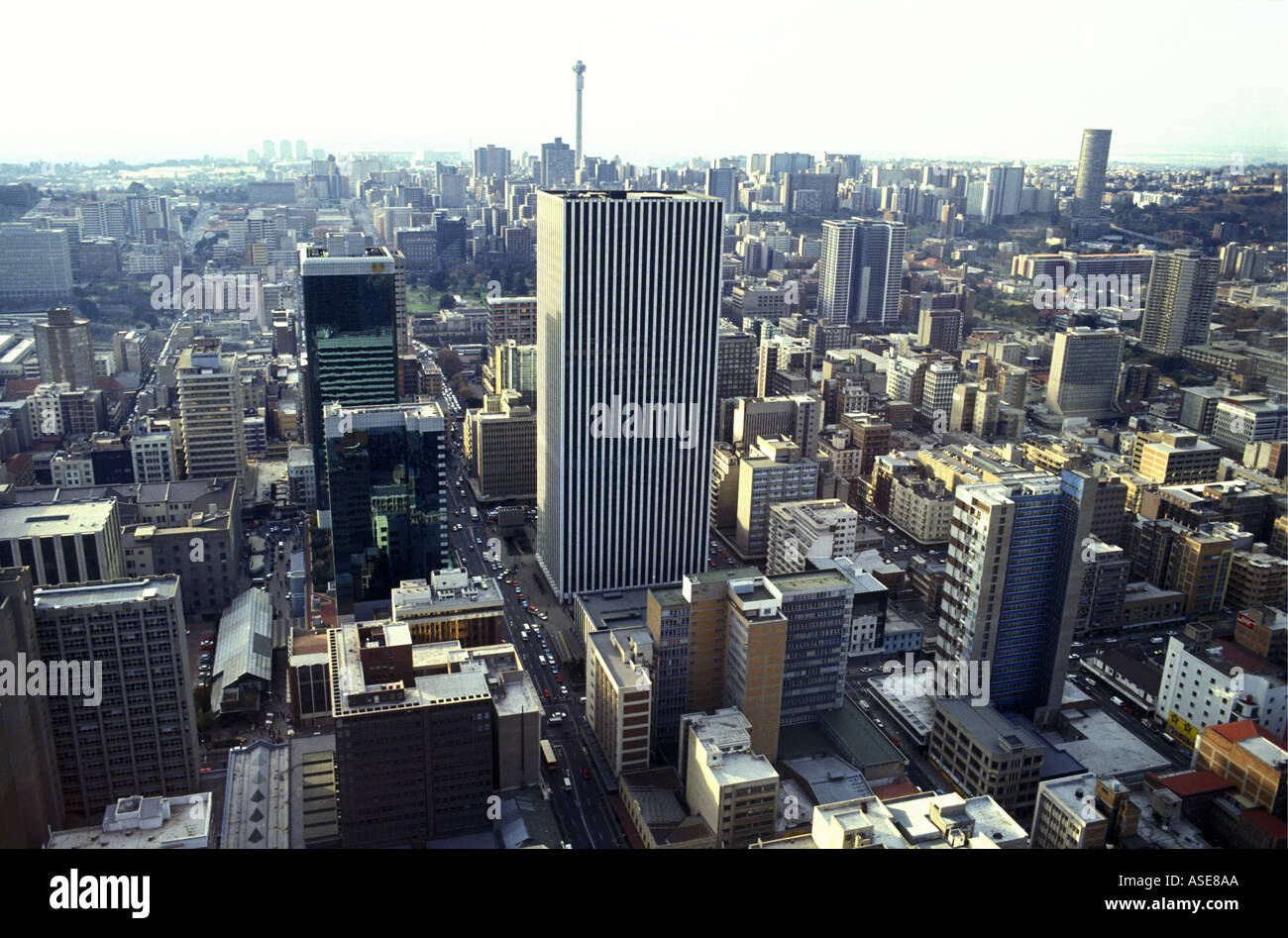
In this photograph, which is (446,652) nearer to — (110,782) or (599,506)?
(110,782)

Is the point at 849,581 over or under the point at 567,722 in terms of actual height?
over

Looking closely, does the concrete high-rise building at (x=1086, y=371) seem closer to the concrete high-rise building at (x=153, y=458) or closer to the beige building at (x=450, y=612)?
the beige building at (x=450, y=612)

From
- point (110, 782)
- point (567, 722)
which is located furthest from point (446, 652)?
point (110, 782)

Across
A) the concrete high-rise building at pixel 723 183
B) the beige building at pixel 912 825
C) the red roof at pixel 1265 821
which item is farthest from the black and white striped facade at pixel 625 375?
the concrete high-rise building at pixel 723 183

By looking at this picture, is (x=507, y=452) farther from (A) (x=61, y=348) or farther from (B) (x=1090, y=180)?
(B) (x=1090, y=180)
